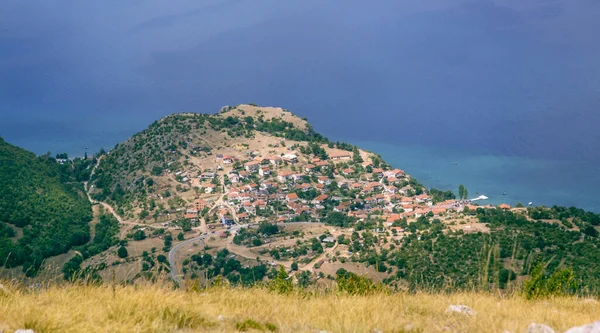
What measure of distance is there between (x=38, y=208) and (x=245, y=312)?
2823 centimetres

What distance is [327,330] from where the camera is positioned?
10.8 ft

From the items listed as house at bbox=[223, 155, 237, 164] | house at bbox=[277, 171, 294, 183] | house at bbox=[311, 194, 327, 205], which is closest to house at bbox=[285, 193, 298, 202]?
house at bbox=[311, 194, 327, 205]

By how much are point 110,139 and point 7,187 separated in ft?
120

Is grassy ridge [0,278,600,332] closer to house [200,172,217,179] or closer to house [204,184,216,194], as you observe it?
house [204,184,216,194]

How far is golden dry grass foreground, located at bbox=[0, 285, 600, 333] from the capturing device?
3200 millimetres

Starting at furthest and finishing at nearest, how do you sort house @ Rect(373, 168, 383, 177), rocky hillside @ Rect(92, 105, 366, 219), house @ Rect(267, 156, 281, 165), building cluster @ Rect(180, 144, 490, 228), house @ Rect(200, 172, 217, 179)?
house @ Rect(267, 156, 281, 165) → house @ Rect(373, 168, 383, 177) → house @ Rect(200, 172, 217, 179) → rocky hillside @ Rect(92, 105, 366, 219) → building cluster @ Rect(180, 144, 490, 228)

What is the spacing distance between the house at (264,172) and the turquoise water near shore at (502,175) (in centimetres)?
1715

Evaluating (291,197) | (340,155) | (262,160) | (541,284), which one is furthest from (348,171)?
(541,284)

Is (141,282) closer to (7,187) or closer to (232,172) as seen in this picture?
(7,187)

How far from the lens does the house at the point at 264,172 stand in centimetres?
3604

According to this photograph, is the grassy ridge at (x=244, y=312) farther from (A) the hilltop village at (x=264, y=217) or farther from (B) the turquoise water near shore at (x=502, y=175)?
(B) the turquoise water near shore at (x=502, y=175)

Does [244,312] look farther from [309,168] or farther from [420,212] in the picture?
[309,168]

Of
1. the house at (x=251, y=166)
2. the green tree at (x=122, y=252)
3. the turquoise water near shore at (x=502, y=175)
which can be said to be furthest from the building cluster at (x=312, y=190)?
the turquoise water near shore at (x=502, y=175)

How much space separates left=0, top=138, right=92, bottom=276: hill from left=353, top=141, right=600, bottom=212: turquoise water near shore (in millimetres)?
29274
